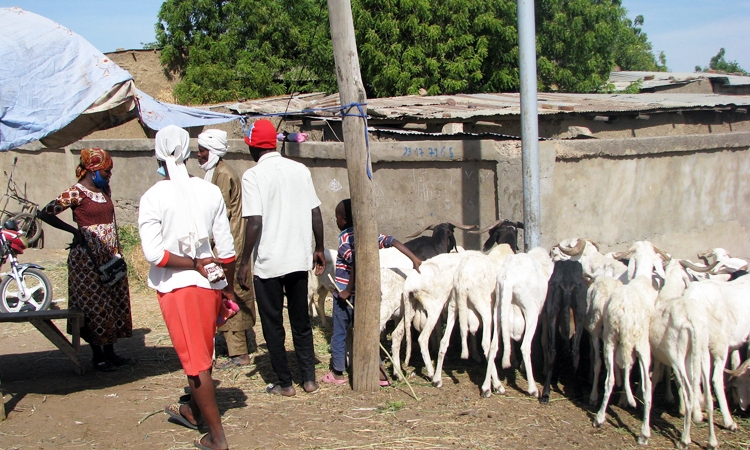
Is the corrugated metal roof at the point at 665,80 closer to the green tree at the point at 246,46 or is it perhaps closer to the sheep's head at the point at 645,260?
the green tree at the point at 246,46

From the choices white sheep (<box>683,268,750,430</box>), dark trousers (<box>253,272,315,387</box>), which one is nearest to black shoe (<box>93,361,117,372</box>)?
dark trousers (<box>253,272,315,387</box>)

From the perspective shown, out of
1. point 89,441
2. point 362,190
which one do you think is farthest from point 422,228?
point 89,441

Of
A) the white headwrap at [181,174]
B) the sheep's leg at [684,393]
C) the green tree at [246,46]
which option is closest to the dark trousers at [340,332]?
the white headwrap at [181,174]

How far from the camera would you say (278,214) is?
4871mm

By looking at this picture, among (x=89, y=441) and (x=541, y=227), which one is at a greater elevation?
(x=541, y=227)

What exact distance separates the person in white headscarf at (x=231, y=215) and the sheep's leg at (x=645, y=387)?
315cm

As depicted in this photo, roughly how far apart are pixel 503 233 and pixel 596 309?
1.86 m

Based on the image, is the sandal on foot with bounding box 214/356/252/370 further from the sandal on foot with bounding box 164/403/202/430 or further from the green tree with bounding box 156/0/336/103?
the green tree with bounding box 156/0/336/103

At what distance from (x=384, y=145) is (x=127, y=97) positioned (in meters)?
3.12

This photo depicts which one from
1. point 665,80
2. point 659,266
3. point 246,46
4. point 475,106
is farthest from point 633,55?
point 659,266

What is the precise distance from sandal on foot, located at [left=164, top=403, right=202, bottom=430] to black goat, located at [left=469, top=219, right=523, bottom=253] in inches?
125

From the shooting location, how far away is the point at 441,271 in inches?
219

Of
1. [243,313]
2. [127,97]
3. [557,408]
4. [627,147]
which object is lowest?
[557,408]

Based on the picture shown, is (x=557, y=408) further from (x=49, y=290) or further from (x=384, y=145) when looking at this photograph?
(x=49, y=290)
